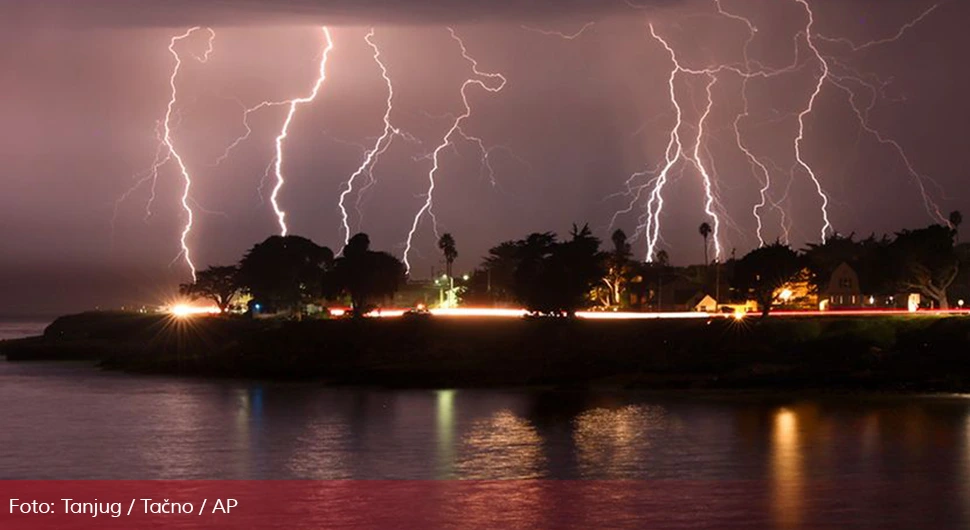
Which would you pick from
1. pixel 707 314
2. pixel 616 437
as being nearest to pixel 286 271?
pixel 707 314

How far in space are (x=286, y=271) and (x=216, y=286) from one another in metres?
35.6

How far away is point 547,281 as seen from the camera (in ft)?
320

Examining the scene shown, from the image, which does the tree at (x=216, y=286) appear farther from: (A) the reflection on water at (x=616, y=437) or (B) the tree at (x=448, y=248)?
(A) the reflection on water at (x=616, y=437)

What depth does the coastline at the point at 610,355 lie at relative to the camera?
233ft

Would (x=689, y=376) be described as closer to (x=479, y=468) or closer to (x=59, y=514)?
(x=479, y=468)

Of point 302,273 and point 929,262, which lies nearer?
point 929,262

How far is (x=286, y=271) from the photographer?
137 m

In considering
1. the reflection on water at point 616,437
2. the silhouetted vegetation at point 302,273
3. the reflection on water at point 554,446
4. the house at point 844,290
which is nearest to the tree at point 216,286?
the silhouetted vegetation at point 302,273

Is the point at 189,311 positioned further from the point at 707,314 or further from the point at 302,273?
the point at 707,314

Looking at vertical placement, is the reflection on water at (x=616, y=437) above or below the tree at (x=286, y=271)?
below

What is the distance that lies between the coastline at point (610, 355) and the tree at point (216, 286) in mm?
62866

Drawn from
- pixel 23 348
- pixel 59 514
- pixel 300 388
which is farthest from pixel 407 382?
pixel 23 348

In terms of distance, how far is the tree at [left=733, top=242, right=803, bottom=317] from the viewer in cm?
9756

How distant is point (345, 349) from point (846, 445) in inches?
2039
